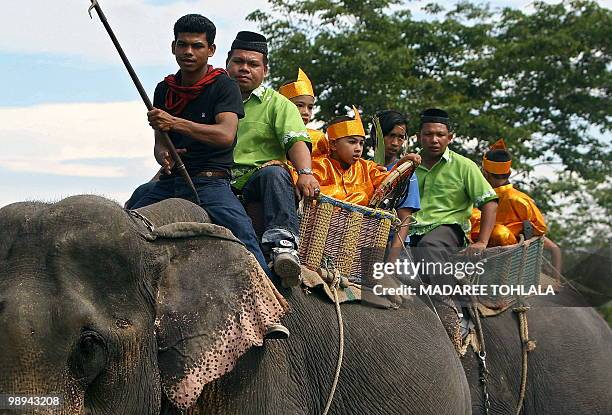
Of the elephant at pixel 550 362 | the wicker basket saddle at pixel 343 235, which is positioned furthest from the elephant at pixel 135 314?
the elephant at pixel 550 362

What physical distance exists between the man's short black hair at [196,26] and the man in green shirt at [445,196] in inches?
114

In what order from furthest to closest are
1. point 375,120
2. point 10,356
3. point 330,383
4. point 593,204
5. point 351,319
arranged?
point 593,204 < point 375,120 < point 351,319 < point 330,383 < point 10,356

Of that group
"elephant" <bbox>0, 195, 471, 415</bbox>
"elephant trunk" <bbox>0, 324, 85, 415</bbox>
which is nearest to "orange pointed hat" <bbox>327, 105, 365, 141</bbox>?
"elephant" <bbox>0, 195, 471, 415</bbox>

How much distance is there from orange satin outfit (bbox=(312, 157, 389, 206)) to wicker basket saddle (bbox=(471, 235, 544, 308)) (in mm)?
1870

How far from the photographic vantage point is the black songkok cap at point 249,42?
5.48 m

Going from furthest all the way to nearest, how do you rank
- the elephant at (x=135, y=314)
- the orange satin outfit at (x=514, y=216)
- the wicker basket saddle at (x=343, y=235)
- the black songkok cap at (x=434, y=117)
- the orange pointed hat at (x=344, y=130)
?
the orange satin outfit at (x=514, y=216)
the black songkok cap at (x=434, y=117)
the orange pointed hat at (x=344, y=130)
the wicker basket saddle at (x=343, y=235)
the elephant at (x=135, y=314)

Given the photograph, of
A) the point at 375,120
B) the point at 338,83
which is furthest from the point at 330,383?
the point at 338,83

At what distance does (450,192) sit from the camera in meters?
7.43

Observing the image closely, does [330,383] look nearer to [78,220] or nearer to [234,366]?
[234,366]

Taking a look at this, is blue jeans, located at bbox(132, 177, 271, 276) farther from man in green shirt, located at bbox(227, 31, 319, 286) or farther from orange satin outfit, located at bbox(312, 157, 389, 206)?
orange satin outfit, located at bbox(312, 157, 389, 206)

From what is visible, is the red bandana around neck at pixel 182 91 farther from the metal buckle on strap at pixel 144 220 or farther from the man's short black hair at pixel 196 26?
the metal buckle on strap at pixel 144 220

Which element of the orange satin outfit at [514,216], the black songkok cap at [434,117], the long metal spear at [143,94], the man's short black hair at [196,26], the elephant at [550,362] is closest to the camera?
the long metal spear at [143,94]

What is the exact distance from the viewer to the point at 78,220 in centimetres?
368

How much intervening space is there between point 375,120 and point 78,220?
285 centimetres
